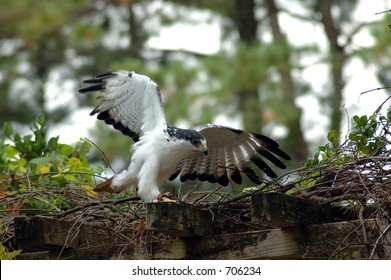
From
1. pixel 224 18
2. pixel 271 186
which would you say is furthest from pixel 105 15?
pixel 271 186

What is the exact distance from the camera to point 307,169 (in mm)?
4207

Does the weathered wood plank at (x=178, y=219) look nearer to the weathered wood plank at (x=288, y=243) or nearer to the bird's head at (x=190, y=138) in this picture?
the weathered wood plank at (x=288, y=243)

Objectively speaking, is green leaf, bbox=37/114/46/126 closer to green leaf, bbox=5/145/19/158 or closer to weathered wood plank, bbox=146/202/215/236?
green leaf, bbox=5/145/19/158

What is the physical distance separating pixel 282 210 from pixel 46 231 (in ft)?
3.92

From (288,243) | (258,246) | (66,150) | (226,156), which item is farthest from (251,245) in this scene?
(66,150)

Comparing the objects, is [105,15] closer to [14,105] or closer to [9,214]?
[14,105]

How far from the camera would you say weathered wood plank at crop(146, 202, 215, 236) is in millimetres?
4051

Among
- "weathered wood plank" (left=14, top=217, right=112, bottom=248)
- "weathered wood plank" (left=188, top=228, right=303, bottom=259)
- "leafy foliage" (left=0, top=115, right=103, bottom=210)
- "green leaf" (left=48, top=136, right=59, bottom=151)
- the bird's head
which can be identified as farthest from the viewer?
"green leaf" (left=48, top=136, right=59, bottom=151)

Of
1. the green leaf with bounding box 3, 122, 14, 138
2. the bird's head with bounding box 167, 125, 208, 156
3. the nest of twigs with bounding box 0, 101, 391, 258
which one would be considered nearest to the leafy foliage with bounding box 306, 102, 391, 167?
the nest of twigs with bounding box 0, 101, 391, 258

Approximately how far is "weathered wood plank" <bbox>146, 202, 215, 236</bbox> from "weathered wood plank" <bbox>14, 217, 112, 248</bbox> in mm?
464

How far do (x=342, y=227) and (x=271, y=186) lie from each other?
55 cm

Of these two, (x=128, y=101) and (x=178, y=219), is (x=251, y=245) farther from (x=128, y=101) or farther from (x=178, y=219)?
(x=128, y=101)

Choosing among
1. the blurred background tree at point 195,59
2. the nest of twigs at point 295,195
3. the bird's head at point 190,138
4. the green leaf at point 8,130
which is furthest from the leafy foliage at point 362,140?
the blurred background tree at point 195,59

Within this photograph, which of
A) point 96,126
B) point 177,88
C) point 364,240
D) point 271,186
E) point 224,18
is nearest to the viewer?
point 364,240
